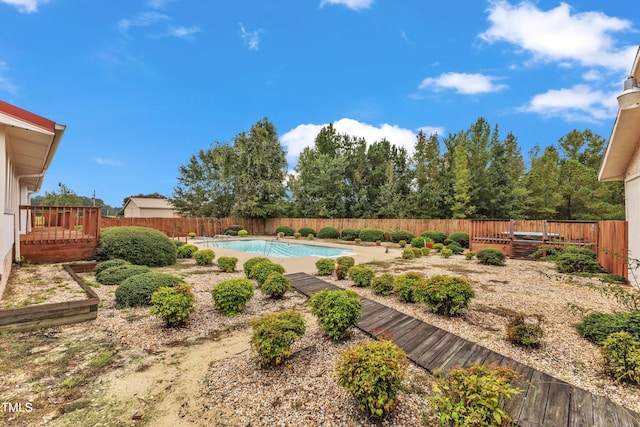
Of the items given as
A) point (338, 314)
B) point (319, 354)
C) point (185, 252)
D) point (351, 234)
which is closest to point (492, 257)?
point (338, 314)

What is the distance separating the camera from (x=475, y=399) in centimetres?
188

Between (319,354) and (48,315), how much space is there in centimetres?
409

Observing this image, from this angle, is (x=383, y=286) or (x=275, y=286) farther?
(x=383, y=286)

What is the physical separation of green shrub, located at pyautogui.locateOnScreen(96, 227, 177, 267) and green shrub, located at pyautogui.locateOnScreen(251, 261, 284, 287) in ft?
13.1

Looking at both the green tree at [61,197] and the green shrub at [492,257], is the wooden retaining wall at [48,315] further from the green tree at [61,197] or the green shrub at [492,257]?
the green tree at [61,197]

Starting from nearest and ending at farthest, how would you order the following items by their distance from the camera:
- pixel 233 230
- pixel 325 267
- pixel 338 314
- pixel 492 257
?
Result: pixel 338 314, pixel 325 267, pixel 492 257, pixel 233 230

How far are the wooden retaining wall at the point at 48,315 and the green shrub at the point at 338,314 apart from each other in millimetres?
3707

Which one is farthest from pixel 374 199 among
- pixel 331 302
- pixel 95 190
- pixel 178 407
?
pixel 95 190

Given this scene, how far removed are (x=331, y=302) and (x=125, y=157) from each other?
2355cm

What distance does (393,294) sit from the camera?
5930mm

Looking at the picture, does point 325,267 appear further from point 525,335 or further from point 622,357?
point 622,357

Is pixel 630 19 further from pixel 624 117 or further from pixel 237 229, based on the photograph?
pixel 237 229

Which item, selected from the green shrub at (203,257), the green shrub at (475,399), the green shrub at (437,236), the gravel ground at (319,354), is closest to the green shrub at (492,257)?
the gravel ground at (319,354)

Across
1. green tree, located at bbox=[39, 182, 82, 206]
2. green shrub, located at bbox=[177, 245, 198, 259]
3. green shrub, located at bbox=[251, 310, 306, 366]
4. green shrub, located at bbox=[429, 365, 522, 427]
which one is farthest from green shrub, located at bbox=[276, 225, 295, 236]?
green shrub, located at bbox=[429, 365, 522, 427]
